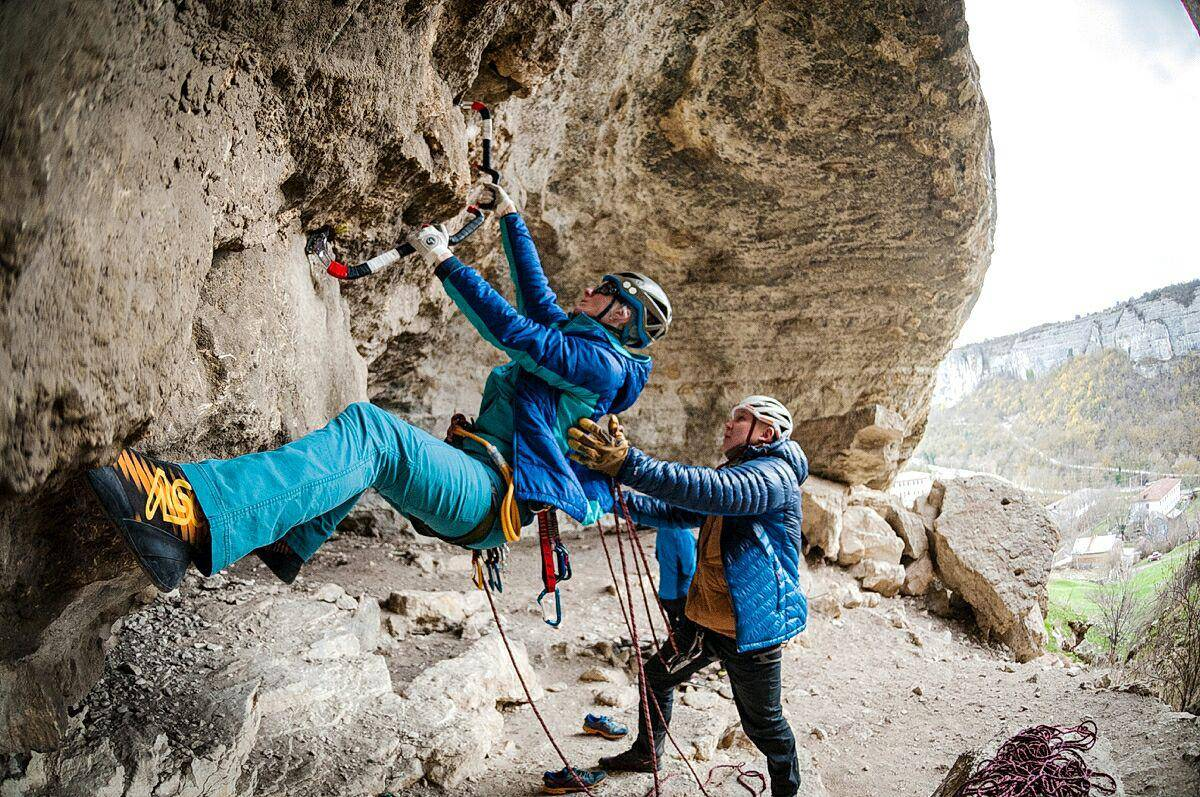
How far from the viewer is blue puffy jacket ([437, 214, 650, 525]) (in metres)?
3.23

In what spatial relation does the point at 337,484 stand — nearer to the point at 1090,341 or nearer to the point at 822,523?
the point at 822,523

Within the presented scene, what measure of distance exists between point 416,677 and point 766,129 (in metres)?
5.46

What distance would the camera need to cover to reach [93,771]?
2834 mm

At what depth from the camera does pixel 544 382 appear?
347cm

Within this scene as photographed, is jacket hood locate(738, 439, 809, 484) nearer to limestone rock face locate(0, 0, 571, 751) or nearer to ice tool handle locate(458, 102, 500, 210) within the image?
ice tool handle locate(458, 102, 500, 210)

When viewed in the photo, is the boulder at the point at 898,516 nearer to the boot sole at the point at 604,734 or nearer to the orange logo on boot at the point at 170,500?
the boot sole at the point at 604,734

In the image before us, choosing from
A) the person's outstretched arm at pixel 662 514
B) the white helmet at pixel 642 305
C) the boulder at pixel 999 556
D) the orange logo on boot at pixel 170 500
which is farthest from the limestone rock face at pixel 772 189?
the orange logo on boot at pixel 170 500

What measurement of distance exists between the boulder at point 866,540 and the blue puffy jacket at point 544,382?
22.8 ft

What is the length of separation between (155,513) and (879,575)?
9.13 meters

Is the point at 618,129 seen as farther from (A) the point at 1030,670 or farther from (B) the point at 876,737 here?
(A) the point at 1030,670

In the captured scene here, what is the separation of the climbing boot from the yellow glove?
1.46 m

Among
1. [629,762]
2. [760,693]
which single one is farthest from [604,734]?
[760,693]

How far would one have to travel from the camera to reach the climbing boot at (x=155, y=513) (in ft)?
6.42

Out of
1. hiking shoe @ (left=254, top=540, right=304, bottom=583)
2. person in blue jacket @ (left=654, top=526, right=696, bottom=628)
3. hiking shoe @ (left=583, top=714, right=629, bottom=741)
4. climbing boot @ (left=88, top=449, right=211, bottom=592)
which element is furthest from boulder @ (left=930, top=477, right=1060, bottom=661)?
climbing boot @ (left=88, top=449, right=211, bottom=592)
